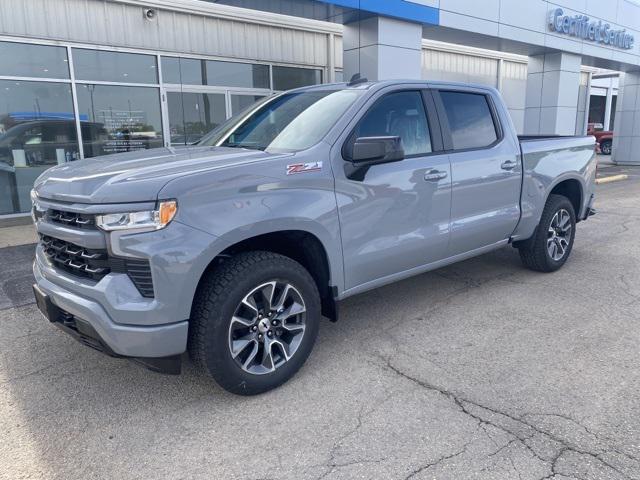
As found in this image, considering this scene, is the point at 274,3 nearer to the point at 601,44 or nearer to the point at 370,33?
the point at 370,33

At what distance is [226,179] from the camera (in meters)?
3.00

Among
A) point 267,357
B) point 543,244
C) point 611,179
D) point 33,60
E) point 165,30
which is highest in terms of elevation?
point 165,30

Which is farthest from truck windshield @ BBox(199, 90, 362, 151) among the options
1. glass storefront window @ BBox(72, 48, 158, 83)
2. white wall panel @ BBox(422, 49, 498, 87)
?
white wall panel @ BBox(422, 49, 498, 87)

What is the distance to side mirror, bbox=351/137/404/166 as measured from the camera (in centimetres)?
343

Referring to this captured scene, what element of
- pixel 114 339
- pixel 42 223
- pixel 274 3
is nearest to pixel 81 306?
pixel 114 339

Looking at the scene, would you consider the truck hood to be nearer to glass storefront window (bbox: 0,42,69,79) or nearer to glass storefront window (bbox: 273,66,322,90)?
glass storefront window (bbox: 0,42,69,79)

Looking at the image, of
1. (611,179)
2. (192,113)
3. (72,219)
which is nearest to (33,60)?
(192,113)

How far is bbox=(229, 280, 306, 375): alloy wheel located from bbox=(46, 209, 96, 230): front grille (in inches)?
37.6

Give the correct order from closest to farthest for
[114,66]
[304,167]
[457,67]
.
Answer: [304,167]
[114,66]
[457,67]

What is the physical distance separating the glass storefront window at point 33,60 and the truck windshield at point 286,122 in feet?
20.6

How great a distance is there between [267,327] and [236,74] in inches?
363

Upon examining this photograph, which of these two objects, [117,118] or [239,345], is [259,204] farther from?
[117,118]

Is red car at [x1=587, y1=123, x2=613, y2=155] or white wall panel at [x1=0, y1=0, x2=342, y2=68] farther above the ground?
white wall panel at [x1=0, y1=0, x2=342, y2=68]

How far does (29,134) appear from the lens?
929 centimetres
